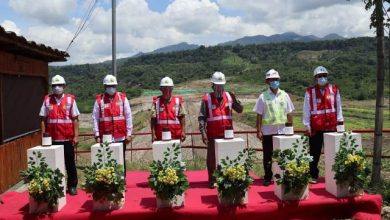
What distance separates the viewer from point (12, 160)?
9.10 meters

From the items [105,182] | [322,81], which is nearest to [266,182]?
[322,81]

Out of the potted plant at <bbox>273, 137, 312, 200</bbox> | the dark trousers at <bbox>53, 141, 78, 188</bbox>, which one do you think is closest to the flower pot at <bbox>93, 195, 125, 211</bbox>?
the dark trousers at <bbox>53, 141, 78, 188</bbox>

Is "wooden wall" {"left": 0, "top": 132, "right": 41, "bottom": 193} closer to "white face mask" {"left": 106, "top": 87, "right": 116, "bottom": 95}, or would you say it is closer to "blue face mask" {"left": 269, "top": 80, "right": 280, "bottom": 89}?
"white face mask" {"left": 106, "top": 87, "right": 116, "bottom": 95}

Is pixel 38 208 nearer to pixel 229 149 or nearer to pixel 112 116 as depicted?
pixel 112 116

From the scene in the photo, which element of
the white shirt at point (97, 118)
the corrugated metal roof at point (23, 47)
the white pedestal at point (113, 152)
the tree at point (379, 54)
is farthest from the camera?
the tree at point (379, 54)

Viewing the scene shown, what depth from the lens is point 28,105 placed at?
420 inches

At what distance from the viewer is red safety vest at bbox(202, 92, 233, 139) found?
6.73 meters

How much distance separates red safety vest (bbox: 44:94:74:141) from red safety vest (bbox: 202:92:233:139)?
199 cm

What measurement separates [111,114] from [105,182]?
4.79 feet

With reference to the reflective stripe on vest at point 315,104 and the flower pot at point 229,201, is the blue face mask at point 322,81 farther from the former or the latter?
the flower pot at point 229,201

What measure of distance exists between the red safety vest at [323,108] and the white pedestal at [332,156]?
0.35m

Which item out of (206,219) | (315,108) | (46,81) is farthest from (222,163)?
(46,81)

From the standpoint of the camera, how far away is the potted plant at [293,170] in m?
5.82

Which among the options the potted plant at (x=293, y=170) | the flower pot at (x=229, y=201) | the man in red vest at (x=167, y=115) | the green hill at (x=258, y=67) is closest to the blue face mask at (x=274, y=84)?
the potted plant at (x=293, y=170)
